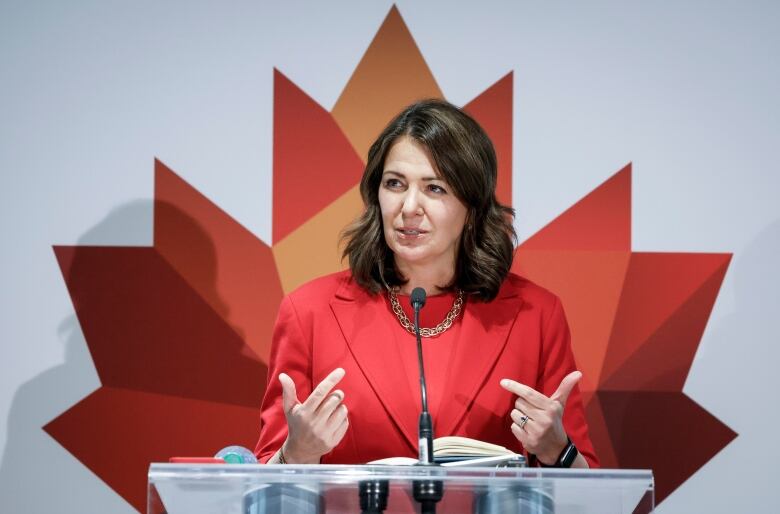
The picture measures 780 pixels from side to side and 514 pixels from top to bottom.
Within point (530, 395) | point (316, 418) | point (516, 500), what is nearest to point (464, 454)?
point (530, 395)

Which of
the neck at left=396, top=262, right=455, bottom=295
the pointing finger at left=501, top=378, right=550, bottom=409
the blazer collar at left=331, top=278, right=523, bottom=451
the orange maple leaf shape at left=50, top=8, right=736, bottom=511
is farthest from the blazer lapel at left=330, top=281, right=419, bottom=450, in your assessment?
the orange maple leaf shape at left=50, top=8, right=736, bottom=511

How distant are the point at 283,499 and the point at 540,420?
750mm

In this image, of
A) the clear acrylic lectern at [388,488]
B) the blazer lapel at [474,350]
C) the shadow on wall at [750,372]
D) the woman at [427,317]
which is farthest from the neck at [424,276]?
the clear acrylic lectern at [388,488]

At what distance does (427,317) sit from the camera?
2701 millimetres

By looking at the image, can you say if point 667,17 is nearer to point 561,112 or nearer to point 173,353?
point 561,112

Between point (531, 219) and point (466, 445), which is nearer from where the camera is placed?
point (466, 445)

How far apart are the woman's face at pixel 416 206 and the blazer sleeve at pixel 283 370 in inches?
13.8

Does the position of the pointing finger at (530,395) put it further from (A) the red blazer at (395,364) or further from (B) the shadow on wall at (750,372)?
(B) the shadow on wall at (750,372)

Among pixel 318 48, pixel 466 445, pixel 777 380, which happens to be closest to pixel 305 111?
pixel 318 48

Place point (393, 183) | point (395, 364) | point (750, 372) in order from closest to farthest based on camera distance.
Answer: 1. point (395, 364)
2. point (393, 183)
3. point (750, 372)

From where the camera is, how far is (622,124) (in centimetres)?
332

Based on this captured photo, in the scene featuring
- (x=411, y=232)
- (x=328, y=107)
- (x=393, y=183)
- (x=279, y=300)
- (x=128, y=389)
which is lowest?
(x=128, y=389)

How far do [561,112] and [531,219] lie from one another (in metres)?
0.38

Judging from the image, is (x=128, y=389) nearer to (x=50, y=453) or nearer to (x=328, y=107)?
(x=50, y=453)
